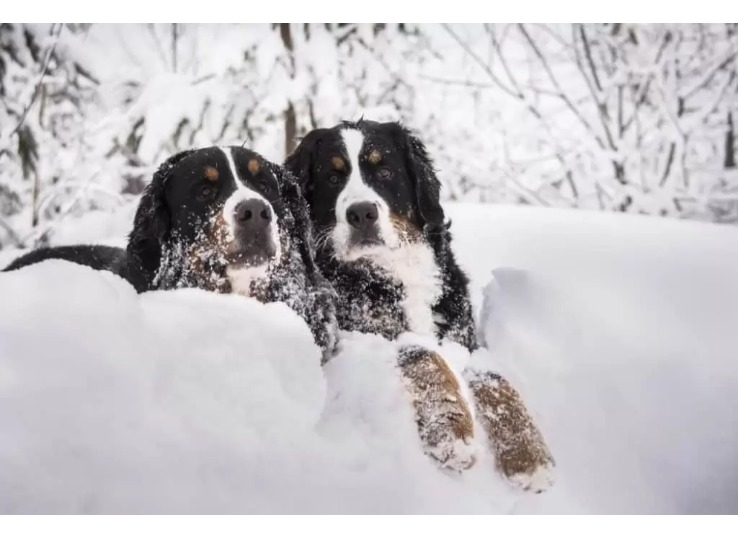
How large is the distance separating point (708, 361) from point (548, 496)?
654 mm

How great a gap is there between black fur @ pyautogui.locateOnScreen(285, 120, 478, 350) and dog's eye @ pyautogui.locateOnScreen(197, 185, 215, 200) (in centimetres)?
25

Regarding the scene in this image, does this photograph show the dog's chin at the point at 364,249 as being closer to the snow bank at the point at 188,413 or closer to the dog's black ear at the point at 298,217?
the dog's black ear at the point at 298,217

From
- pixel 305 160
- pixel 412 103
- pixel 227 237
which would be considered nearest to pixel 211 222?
pixel 227 237

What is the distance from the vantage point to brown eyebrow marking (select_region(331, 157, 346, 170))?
1862mm

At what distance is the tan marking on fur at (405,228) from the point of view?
73.7 inches

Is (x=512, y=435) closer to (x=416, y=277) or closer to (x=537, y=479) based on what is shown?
(x=537, y=479)

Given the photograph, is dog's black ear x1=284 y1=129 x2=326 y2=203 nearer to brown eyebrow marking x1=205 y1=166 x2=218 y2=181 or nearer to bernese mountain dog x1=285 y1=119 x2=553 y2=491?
bernese mountain dog x1=285 y1=119 x2=553 y2=491

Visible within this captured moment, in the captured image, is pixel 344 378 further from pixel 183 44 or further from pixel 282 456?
pixel 183 44

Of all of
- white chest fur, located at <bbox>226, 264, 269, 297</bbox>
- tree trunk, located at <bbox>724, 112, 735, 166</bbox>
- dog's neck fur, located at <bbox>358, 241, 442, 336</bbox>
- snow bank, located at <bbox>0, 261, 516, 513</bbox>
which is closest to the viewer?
snow bank, located at <bbox>0, 261, 516, 513</bbox>

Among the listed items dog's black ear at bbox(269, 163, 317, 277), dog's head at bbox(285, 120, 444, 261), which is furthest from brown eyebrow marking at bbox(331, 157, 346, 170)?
dog's black ear at bbox(269, 163, 317, 277)

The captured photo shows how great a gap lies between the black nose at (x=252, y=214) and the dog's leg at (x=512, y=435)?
64 centimetres

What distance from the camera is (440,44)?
6.94 feet

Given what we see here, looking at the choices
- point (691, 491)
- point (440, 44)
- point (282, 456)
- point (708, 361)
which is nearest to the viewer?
point (282, 456)
